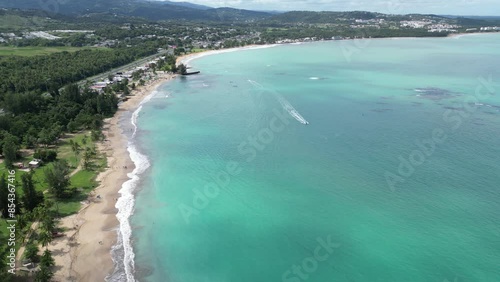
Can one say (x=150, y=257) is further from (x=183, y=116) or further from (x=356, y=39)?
(x=356, y=39)

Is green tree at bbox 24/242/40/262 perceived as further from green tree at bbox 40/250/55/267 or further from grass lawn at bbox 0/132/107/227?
Result: grass lawn at bbox 0/132/107/227

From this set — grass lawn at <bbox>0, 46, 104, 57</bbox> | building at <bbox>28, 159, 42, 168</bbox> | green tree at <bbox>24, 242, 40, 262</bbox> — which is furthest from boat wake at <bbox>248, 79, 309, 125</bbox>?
grass lawn at <bbox>0, 46, 104, 57</bbox>

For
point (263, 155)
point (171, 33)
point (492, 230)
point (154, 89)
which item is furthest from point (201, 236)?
point (171, 33)

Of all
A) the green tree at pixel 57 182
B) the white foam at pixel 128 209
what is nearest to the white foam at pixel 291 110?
the white foam at pixel 128 209

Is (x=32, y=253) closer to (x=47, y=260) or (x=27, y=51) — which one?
(x=47, y=260)

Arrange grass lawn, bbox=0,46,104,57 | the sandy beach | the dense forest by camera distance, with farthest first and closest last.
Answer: grass lawn, bbox=0,46,104,57, the dense forest, the sandy beach
